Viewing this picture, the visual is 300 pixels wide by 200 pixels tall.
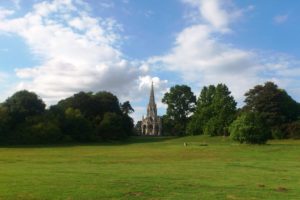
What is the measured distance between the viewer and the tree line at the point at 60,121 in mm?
85000

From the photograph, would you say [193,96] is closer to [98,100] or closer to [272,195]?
[98,100]

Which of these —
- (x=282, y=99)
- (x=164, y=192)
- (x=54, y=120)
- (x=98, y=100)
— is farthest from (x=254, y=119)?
(x=98, y=100)

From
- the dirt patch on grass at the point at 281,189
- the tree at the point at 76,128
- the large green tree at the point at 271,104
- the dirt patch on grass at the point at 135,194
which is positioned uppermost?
the large green tree at the point at 271,104

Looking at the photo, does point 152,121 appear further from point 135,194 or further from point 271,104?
point 135,194

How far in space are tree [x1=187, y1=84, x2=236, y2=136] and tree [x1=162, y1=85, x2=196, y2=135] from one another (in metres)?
22.0

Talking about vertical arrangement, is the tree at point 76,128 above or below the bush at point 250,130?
above

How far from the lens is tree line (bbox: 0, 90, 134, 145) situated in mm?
85000

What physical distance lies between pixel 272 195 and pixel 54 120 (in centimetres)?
7774

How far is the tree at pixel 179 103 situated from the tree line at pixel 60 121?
17.7 meters

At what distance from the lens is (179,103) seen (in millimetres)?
138875

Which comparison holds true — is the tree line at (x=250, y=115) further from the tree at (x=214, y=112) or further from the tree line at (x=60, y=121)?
the tree line at (x=60, y=121)

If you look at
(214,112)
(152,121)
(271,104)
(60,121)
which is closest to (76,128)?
(60,121)

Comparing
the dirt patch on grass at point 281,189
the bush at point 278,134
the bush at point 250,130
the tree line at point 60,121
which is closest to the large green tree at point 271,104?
the bush at point 278,134

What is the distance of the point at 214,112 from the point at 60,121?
35.7 meters
